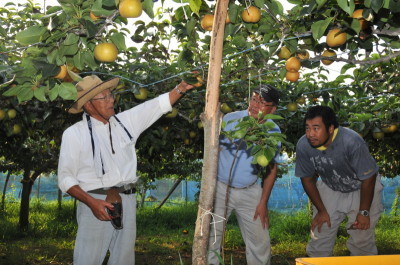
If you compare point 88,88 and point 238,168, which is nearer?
point 88,88

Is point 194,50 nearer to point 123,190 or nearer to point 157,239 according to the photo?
point 123,190

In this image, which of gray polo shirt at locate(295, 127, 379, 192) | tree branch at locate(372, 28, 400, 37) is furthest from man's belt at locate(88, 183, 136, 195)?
tree branch at locate(372, 28, 400, 37)

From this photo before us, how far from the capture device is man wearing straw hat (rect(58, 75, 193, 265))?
2.76 meters

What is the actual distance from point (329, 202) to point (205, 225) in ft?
7.73

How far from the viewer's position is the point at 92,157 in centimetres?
279

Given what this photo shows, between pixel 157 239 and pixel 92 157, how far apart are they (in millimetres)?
6251

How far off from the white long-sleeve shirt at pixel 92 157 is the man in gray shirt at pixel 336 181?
1.14 m

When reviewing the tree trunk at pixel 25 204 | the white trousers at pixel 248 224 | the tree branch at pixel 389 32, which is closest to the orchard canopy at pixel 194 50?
the tree branch at pixel 389 32

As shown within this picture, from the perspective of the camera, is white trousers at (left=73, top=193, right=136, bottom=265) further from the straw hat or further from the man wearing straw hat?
the straw hat

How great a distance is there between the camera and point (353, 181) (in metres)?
3.64

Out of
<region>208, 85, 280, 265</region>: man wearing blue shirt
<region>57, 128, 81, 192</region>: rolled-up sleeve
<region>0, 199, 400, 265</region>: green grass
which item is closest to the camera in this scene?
<region>57, 128, 81, 192</region>: rolled-up sleeve

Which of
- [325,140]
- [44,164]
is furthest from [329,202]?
[44,164]

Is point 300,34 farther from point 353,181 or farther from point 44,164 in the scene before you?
point 44,164

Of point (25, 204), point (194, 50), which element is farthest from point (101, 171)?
point (25, 204)
